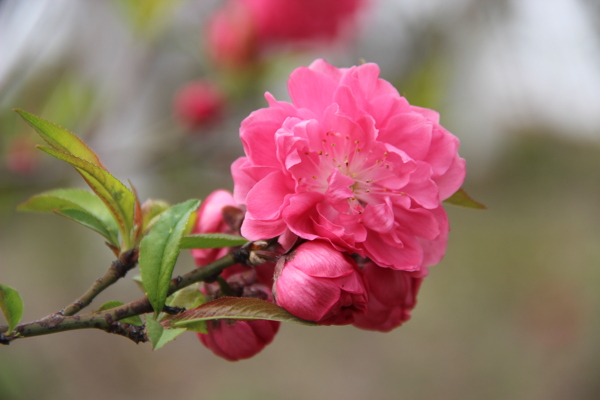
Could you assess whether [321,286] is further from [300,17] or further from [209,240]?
[300,17]

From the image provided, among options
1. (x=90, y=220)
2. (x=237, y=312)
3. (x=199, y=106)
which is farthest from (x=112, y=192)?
(x=199, y=106)

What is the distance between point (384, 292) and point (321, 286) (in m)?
0.09

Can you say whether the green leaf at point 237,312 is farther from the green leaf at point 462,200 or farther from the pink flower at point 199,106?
the pink flower at point 199,106

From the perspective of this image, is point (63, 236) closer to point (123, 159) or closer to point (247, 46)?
point (123, 159)

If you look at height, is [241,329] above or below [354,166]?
below

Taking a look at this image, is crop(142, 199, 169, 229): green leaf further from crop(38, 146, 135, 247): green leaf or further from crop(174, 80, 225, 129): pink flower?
crop(174, 80, 225, 129): pink flower

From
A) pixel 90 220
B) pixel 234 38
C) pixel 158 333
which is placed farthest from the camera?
pixel 234 38

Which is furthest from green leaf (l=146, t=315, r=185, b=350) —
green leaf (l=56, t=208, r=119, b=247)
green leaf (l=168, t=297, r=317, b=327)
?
green leaf (l=56, t=208, r=119, b=247)

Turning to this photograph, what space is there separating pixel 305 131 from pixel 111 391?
296 centimetres

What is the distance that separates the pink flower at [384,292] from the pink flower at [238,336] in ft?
0.29

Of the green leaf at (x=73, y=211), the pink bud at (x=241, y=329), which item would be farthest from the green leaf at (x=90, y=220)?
the pink bud at (x=241, y=329)

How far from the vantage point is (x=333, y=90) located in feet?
1.55

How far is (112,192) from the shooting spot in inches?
18.1

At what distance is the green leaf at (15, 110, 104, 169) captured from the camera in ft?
1.42
